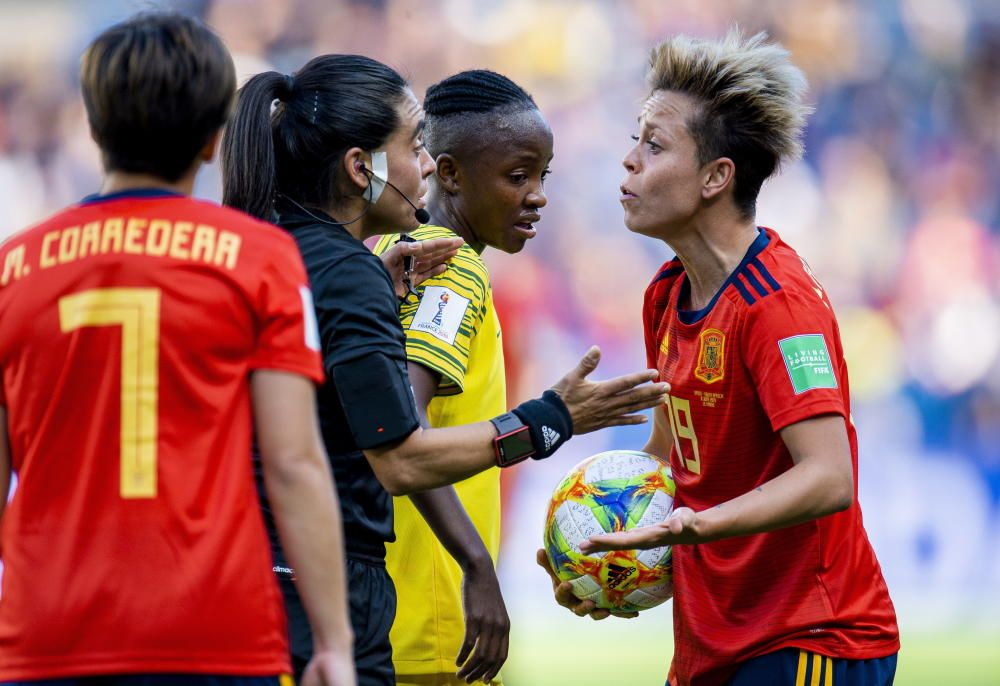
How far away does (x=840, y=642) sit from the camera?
135 inches

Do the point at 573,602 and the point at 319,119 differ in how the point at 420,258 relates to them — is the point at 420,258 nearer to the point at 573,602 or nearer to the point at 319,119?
the point at 319,119

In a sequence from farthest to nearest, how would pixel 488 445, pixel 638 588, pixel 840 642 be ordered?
pixel 638 588
pixel 840 642
pixel 488 445

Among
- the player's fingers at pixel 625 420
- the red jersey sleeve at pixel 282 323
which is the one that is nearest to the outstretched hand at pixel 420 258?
the player's fingers at pixel 625 420

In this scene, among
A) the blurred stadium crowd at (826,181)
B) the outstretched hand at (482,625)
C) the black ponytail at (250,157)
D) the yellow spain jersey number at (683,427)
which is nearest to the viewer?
the black ponytail at (250,157)

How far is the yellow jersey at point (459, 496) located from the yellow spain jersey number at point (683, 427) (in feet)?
1.83

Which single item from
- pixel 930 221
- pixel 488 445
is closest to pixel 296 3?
pixel 930 221

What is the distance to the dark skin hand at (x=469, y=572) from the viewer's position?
3.53 metres

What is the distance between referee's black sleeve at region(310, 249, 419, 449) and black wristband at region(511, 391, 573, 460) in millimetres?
320

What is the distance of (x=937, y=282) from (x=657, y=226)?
7.74 metres

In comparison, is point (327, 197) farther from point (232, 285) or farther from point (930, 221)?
point (930, 221)

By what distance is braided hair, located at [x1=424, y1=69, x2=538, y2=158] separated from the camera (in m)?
4.47

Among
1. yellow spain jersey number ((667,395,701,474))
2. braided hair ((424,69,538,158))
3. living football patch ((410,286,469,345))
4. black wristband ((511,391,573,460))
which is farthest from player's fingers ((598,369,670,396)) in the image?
braided hair ((424,69,538,158))

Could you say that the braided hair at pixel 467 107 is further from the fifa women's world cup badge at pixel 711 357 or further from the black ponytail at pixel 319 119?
the fifa women's world cup badge at pixel 711 357

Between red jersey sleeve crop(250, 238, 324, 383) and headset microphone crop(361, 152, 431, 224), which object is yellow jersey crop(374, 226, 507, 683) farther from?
red jersey sleeve crop(250, 238, 324, 383)
